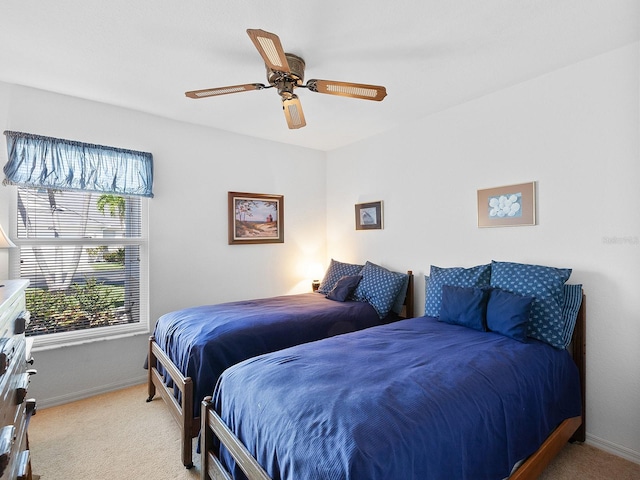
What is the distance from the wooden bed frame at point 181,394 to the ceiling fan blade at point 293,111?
6.06 ft

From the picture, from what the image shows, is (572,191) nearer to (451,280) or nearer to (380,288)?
(451,280)

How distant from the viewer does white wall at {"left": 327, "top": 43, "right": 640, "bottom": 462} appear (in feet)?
6.65

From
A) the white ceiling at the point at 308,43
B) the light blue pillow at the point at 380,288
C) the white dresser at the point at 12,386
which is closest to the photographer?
the white dresser at the point at 12,386

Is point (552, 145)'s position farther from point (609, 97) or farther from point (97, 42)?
point (97, 42)

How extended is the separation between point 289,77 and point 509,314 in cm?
201

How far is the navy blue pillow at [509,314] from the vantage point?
1986 mm

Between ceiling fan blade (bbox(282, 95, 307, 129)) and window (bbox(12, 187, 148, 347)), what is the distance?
177 cm

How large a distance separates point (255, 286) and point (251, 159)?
1.49 m

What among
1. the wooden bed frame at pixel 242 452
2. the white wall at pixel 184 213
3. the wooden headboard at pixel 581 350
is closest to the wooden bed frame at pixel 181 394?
the wooden bed frame at pixel 242 452

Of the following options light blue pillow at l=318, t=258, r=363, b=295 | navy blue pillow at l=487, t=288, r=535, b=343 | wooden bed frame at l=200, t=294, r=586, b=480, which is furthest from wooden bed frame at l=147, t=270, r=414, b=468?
navy blue pillow at l=487, t=288, r=535, b=343

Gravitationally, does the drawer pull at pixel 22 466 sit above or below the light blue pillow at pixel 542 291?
below

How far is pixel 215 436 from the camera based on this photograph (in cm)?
164

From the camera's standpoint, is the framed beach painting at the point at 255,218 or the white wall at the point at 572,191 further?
the framed beach painting at the point at 255,218

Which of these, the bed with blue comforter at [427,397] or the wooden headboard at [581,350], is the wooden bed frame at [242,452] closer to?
the bed with blue comforter at [427,397]
